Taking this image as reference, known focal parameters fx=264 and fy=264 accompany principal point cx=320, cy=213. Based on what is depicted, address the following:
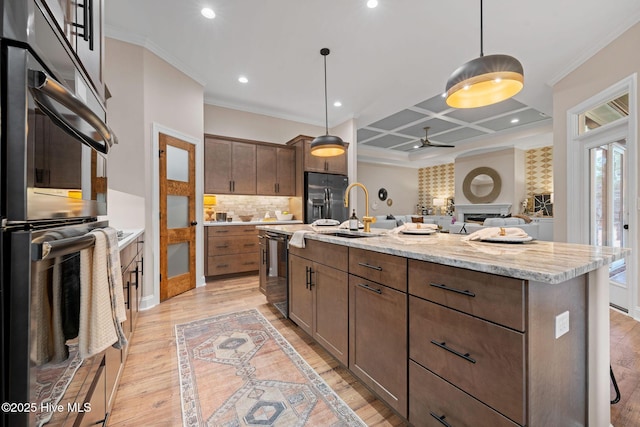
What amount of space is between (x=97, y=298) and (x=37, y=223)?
0.30 m

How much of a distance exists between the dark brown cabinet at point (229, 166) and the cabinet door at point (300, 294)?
273 cm

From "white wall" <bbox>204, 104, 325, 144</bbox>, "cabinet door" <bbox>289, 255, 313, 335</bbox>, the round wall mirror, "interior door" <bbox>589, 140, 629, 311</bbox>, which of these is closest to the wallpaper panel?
the round wall mirror

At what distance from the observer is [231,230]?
14.5ft

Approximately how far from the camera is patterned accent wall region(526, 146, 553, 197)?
7469mm

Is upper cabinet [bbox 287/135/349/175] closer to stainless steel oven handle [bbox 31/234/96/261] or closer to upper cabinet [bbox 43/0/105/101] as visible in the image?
upper cabinet [bbox 43/0/105/101]

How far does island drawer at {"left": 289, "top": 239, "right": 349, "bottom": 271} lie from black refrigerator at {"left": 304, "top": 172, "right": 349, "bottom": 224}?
9.20ft

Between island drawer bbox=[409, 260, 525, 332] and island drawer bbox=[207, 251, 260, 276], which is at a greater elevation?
island drawer bbox=[409, 260, 525, 332]

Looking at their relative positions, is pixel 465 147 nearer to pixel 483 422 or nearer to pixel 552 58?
pixel 552 58

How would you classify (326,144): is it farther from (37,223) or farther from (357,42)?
(37,223)

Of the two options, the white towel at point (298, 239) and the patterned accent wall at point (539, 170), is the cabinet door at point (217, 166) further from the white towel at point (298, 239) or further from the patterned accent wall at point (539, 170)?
the patterned accent wall at point (539, 170)

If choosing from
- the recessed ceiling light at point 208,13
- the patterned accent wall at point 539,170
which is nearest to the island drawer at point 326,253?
the recessed ceiling light at point 208,13

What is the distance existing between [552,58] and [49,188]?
5.04 metres

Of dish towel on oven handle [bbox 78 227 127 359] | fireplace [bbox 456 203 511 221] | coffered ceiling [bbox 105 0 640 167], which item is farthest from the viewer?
fireplace [bbox 456 203 511 221]

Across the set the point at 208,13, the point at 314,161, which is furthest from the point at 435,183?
the point at 208,13
